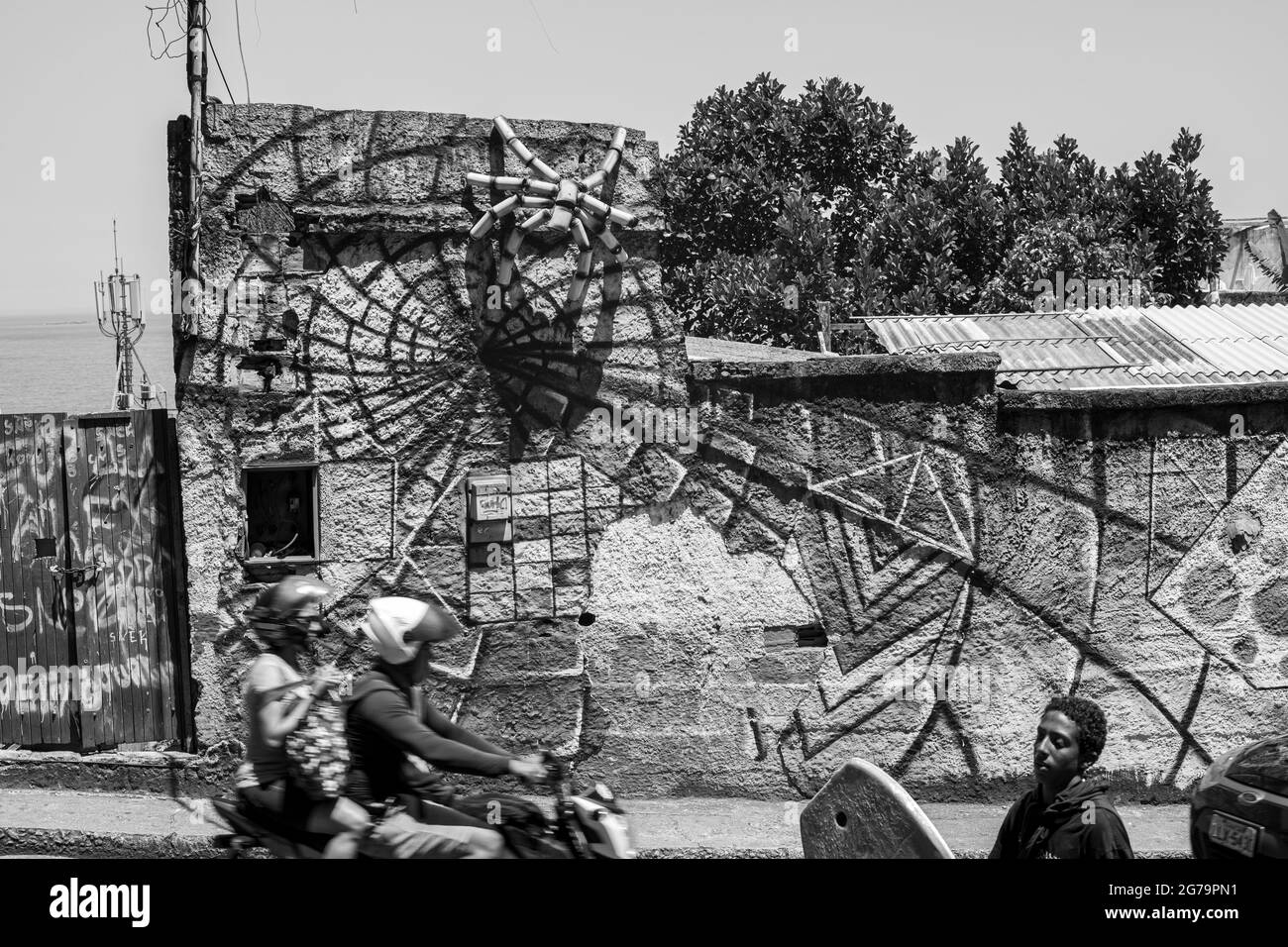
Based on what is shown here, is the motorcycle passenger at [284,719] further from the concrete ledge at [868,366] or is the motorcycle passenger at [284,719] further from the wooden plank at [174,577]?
the concrete ledge at [868,366]

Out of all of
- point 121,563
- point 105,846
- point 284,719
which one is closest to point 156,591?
point 121,563

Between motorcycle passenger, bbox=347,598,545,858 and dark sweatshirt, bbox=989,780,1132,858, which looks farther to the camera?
motorcycle passenger, bbox=347,598,545,858

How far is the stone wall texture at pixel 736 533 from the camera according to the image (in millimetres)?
7289

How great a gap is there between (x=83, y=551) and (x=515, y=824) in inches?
162

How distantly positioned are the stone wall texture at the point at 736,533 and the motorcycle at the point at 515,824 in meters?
2.70

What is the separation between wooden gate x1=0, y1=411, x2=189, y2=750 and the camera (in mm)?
7355

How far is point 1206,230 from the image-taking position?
1889 centimetres

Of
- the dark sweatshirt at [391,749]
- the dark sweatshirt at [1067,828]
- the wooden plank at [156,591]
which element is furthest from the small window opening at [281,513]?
the dark sweatshirt at [1067,828]

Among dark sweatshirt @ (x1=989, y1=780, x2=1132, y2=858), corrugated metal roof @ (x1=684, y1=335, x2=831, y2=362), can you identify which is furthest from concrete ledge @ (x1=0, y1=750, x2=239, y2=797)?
dark sweatshirt @ (x1=989, y1=780, x2=1132, y2=858)

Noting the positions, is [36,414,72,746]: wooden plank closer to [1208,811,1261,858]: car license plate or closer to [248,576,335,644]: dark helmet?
[248,576,335,644]: dark helmet

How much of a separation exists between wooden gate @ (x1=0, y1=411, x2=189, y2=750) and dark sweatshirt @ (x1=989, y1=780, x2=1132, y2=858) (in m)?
5.13

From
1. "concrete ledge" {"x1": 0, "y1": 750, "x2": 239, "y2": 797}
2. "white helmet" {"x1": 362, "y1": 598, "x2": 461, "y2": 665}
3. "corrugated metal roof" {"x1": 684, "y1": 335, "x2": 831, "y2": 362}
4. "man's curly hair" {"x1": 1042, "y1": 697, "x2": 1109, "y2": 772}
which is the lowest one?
"concrete ledge" {"x1": 0, "y1": 750, "x2": 239, "y2": 797}

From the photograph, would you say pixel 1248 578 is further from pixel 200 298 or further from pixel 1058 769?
pixel 200 298
